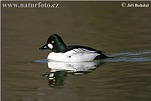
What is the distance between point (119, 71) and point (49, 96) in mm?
2408

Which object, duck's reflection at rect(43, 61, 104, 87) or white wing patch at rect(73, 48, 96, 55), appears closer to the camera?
duck's reflection at rect(43, 61, 104, 87)

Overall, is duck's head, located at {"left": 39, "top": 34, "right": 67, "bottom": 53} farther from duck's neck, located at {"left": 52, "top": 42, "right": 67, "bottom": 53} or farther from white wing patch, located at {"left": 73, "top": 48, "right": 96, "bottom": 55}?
white wing patch, located at {"left": 73, "top": 48, "right": 96, "bottom": 55}

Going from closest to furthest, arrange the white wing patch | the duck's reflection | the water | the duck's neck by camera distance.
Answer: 1. the water
2. the duck's reflection
3. the white wing patch
4. the duck's neck

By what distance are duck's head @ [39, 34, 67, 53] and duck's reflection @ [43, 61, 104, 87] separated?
58cm

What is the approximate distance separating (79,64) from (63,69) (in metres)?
0.81

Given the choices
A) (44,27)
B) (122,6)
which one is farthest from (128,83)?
(122,6)

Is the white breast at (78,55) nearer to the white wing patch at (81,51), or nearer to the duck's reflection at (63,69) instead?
the white wing patch at (81,51)

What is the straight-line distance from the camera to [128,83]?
10141 millimetres

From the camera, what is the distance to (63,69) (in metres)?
11.8

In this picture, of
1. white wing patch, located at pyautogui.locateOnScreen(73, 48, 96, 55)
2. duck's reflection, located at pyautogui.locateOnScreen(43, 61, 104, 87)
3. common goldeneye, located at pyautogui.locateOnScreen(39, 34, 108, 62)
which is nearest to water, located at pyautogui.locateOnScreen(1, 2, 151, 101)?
duck's reflection, located at pyautogui.locateOnScreen(43, 61, 104, 87)

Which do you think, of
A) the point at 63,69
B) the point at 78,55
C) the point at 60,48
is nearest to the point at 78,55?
the point at 78,55

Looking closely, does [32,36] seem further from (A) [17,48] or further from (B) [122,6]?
(B) [122,6]

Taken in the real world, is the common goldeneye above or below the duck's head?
below

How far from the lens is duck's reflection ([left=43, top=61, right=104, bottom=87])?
10712 mm
